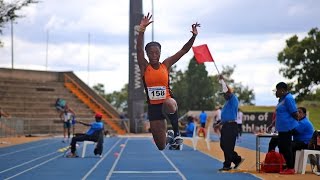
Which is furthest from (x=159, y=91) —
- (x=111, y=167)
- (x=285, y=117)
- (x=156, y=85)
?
(x=111, y=167)

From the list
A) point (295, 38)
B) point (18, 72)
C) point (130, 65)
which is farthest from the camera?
point (295, 38)

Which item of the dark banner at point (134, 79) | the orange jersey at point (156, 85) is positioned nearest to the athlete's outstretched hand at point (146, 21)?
the orange jersey at point (156, 85)

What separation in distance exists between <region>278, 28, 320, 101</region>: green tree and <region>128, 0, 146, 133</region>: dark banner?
20.0 m

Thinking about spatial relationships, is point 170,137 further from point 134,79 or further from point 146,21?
point 134,79

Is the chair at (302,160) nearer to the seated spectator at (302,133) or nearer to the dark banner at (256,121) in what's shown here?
the seated spectator at (302,133)

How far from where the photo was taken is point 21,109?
41594mm

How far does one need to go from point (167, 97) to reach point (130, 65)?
30750 mm

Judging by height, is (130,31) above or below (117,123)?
above

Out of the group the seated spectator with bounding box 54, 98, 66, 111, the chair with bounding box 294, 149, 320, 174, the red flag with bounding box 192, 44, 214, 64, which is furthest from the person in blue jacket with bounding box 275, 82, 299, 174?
the seated spectator with bounding box 54, 98, 66, 111

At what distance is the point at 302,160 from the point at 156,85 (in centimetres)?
790

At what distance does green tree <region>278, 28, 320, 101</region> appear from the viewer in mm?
57156

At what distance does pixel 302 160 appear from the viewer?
1367cm

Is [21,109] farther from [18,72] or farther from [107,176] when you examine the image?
[107,176]

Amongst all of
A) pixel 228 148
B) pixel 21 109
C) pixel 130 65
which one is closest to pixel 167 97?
pixel 228 148
